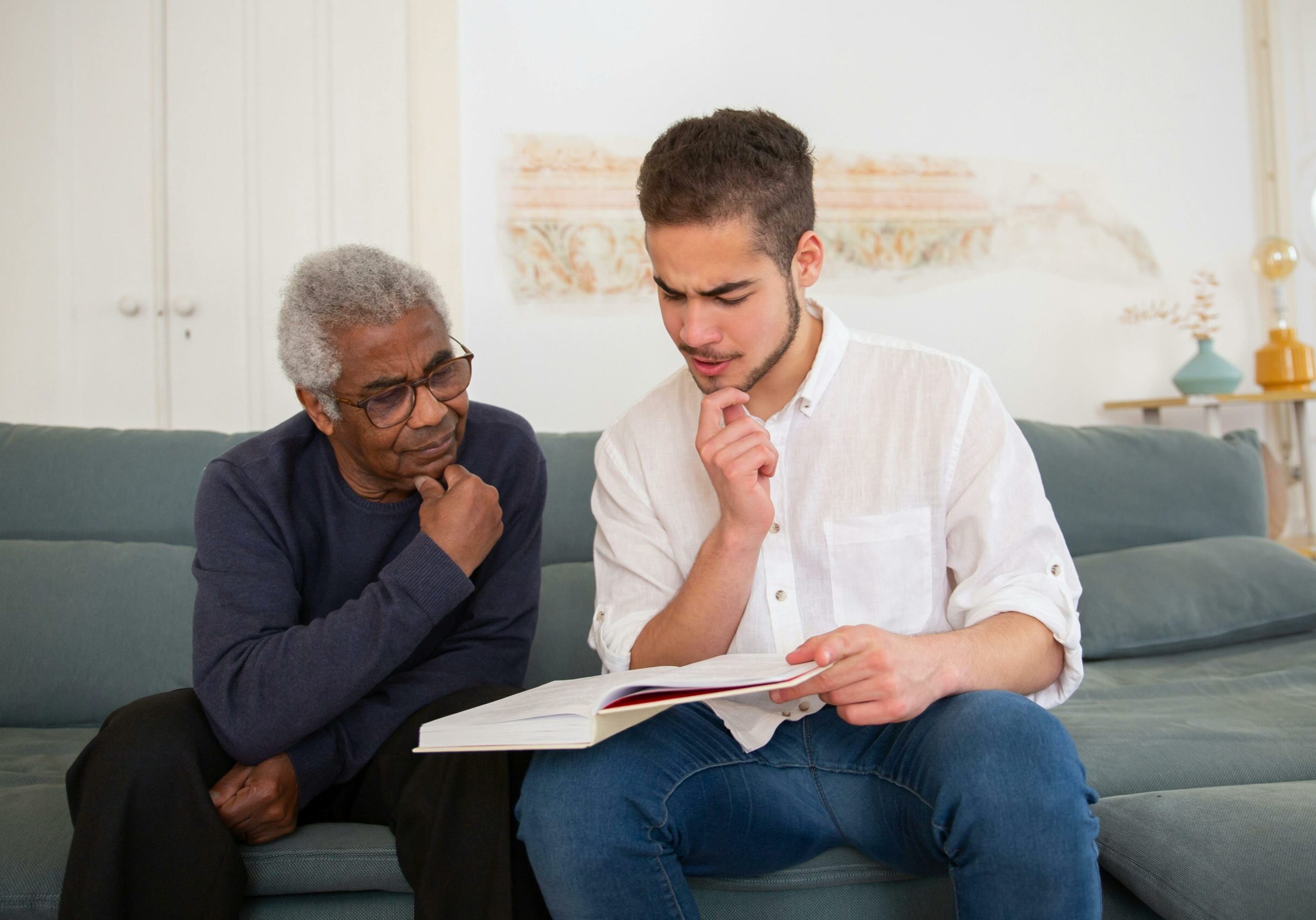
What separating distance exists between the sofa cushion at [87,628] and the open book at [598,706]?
1.07 m

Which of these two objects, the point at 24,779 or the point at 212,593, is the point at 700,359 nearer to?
the point at 212,593

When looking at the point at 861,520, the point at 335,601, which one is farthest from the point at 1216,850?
the point at 335,601

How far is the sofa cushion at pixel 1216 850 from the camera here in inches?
44.8

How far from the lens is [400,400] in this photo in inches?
57.0

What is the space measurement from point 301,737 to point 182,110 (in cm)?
219

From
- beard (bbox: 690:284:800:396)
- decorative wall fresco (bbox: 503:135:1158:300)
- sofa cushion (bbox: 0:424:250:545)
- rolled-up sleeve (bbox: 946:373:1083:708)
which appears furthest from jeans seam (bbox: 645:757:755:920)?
decorative wall fresco (bbox: 503:135:1158:300)

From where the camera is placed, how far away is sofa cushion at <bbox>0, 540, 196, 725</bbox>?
71.8 inches

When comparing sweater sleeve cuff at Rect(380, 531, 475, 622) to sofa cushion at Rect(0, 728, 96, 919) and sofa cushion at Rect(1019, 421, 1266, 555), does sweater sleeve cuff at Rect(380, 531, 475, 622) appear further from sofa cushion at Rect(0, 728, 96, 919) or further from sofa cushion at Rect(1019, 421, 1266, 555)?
sofa cushion at Rect(1019, 421, 1266, 555)

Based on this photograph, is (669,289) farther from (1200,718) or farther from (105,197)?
(105,197)

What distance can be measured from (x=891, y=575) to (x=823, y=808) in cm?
30

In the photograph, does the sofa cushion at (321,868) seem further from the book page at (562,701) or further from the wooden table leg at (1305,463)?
the wooden table leg at (1305,463)

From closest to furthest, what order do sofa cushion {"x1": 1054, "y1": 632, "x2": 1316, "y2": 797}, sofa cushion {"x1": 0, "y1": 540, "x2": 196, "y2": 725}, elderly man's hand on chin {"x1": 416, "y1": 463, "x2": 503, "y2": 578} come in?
elderly man's hand on chin {"x1": 416, "y1": 463, "x2": 503, "y2": 578}, sofa cushion {"x1": 1054, "y1": 632, "x2": 1316, "y2": 797}, sofa cushion {"x1": 0, "y1": 540, "x2": 196, "y2": 725}

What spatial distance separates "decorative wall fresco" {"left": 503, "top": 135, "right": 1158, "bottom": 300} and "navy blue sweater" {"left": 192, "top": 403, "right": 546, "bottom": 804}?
4.30 ft

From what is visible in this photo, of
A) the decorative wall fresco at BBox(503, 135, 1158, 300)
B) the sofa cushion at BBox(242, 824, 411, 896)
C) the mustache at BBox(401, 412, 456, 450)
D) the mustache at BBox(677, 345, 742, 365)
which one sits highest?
the decorative wall fresco at BBox(503, 135, 1158, 300)
